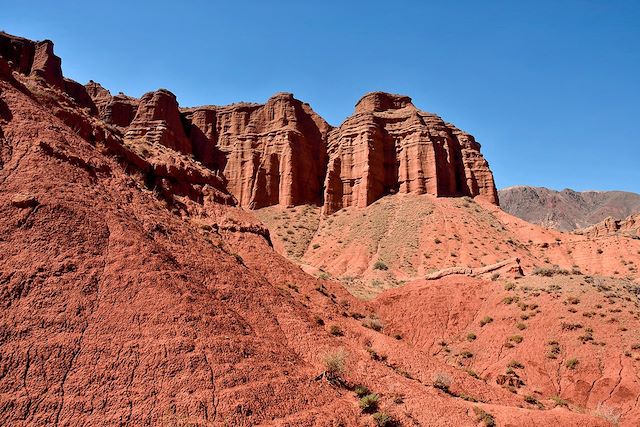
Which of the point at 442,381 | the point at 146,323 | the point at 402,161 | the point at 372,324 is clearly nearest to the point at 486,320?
the point at 372,324

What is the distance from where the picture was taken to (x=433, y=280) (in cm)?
3031

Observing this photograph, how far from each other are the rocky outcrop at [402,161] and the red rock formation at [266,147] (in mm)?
5321

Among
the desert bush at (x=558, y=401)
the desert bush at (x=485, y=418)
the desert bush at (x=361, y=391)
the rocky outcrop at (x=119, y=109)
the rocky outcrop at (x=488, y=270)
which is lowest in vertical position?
the desert bush at (x=558, y=401)

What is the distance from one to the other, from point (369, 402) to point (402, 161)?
199 ft

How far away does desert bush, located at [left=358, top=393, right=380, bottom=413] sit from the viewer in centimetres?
1148

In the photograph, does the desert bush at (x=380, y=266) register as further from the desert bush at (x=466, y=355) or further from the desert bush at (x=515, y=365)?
the desert bush at (x=515, y=365)

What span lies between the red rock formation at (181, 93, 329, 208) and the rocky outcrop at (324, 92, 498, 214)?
17.5 ft

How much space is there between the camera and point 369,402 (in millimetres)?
11633

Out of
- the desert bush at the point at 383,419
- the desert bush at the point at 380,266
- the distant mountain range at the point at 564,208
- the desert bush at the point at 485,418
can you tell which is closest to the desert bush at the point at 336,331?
the desert bush at the point at 383,419

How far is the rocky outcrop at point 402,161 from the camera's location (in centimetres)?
6806

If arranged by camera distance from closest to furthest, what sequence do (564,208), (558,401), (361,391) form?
(361,391) → (558,401) → (564,208)

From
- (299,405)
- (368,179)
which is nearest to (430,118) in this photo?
(368,179)

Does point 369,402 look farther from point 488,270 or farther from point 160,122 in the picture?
point 160,122

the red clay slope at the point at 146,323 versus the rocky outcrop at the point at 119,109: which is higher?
the rocky outcrop at the point at 119,109
